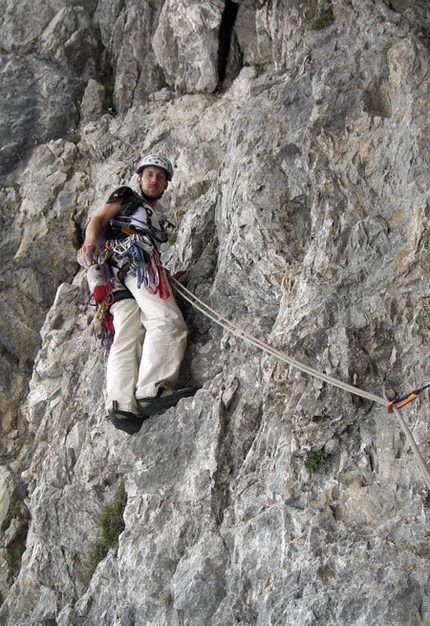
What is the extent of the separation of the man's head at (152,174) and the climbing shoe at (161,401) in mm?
2496

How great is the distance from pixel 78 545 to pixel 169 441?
185 cm

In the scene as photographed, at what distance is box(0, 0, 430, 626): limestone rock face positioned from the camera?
452 cm

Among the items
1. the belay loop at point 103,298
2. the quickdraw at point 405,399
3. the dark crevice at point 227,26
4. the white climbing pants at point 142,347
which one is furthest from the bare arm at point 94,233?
the dark crevice at point 227,26

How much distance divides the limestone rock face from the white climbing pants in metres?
0.29

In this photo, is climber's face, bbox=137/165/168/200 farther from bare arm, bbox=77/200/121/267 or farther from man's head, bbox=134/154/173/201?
bare arm, bbox=77/200/121/267

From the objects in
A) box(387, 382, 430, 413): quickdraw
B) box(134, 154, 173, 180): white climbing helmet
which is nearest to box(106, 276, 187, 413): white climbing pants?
box(134, 154, 173, 180): white climbing helmet

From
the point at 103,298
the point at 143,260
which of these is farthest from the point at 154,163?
the point at 103,298

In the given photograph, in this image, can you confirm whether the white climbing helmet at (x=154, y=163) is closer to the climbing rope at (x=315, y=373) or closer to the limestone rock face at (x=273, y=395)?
the limestone rock face at (x=273, y=395)

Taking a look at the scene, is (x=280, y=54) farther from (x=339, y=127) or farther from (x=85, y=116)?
(x=85, y=116)

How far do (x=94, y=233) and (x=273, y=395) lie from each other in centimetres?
280

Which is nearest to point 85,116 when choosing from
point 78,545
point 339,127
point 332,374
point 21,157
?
point 21,157

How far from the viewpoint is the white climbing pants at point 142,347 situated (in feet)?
21.2

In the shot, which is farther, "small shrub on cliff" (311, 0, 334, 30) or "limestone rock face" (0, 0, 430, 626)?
"small shrub on cliff" (311, 0, 334, 30)

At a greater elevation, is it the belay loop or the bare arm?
the bare arm
